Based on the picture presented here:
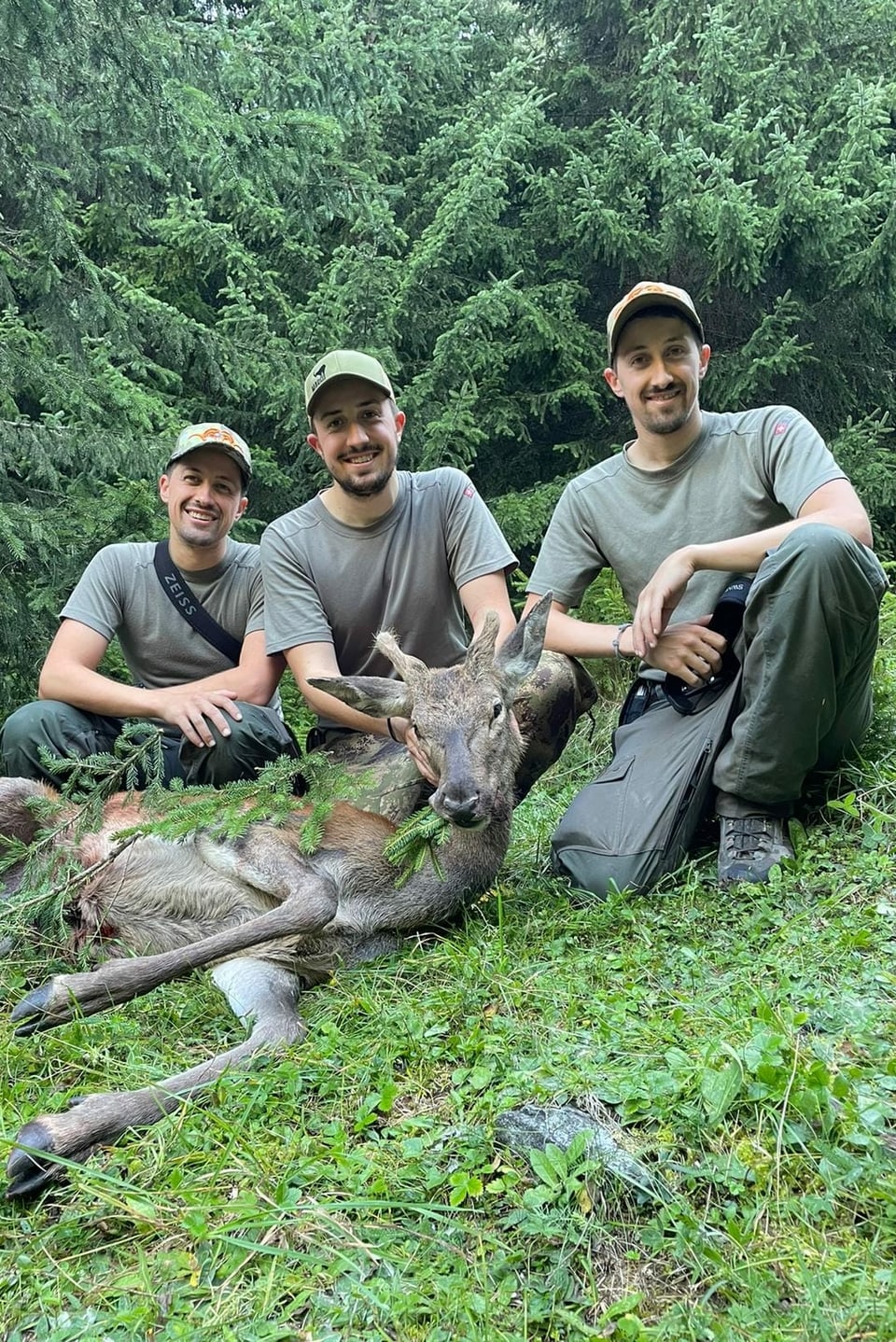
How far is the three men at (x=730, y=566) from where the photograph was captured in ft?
14.5

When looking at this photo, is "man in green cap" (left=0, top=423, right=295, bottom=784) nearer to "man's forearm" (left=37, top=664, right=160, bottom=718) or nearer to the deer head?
"man's forearm" (left=37, top=664, right=160, bottom=718)

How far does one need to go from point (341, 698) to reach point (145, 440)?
15.2 ft

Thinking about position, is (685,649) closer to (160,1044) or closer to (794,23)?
(160,1044)

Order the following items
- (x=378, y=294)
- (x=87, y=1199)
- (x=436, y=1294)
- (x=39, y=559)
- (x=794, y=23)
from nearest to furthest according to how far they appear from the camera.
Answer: (x=436, y=1294) → (x=87, y=1199) → (x=39, y=559) → (x=378, y=294) → (x=794, y=23)

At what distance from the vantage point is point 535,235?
14.3m

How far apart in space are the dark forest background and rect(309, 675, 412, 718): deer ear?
3.70 meters

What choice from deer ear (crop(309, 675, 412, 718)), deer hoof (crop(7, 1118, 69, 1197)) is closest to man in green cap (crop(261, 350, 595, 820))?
deer ear (crop(309, 675, 412, 718))

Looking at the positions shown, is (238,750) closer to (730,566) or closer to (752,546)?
(730,566)

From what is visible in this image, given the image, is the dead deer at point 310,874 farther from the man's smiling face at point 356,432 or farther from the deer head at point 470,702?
the man's smiling face at point 356,432

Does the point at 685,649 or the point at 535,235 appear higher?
the point at 535,235

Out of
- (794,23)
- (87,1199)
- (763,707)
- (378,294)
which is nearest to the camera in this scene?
(87,1199)

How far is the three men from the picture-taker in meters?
4.41

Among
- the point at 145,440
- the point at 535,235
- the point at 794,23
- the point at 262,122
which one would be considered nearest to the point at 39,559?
the point at 145,440

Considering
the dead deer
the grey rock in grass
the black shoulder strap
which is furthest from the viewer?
the black shoulder strap
